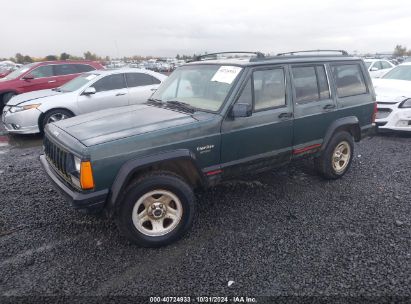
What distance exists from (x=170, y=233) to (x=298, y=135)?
6.89 ft

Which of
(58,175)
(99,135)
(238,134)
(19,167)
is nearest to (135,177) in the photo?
(99,135)

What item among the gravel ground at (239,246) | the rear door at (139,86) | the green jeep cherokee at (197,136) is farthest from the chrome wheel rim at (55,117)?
the green jeep cherokee at (197,136)

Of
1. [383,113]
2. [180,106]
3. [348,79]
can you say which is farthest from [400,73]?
[180,106]

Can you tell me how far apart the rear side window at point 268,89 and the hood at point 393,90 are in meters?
4.53

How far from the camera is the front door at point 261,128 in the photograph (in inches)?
137

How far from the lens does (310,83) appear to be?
417 centimetres

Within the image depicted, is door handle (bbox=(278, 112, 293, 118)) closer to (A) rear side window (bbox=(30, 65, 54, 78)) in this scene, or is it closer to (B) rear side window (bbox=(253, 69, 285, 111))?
(B) rear side window (bbox=(253, 69, 285, 111))

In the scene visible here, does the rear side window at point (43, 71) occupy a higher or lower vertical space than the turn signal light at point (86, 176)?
higher

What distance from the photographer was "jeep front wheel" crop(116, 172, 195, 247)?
9.63ft

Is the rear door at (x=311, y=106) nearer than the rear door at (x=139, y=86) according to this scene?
Yes

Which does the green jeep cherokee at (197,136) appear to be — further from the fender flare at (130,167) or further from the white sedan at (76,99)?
the white sedan at (76,99)

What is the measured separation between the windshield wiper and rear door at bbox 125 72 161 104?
4.18m

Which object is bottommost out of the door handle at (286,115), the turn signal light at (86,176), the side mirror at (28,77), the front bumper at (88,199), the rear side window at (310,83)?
the front bumper at (88,199)

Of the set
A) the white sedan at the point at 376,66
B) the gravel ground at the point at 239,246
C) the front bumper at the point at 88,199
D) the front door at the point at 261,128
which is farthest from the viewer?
the white sedan at the point at 376,66
